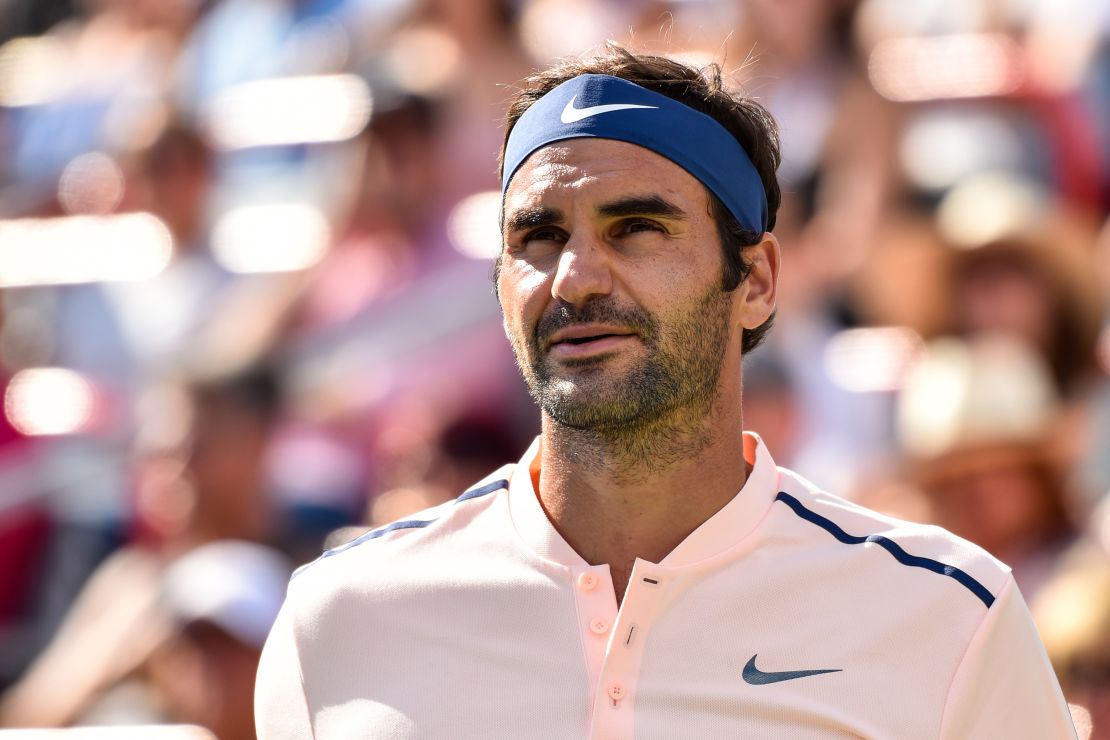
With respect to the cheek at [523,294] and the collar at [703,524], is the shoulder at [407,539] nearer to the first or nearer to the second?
the collar at [703,524]

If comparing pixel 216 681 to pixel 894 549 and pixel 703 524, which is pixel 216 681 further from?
pixel 894 549

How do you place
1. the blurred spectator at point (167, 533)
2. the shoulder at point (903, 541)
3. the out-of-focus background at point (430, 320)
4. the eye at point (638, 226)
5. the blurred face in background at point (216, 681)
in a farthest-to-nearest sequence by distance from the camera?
the blurred spectator at point (167, 533), the out-of-focus background at point (430, 320), the blurred face in background at point (216, 681), the eye at point (638, 226), the shoulder at point (903, 541)

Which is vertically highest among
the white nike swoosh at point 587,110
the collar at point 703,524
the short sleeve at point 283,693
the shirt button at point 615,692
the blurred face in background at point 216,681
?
the white nike swoosh at point 587,110

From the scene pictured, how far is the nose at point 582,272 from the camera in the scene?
2445mm

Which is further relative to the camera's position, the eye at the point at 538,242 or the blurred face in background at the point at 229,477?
the blurred face in background at the point at 229,477

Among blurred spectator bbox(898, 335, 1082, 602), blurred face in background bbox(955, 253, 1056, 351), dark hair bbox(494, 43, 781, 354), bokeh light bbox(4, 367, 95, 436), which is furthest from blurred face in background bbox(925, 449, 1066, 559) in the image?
bokeh light bbox(4, 367, 95, 436)

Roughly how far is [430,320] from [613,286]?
11.5 ft

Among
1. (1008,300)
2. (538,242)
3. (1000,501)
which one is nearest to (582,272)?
(538,242)

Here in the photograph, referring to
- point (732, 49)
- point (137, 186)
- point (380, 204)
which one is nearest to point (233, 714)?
point (380, 204)

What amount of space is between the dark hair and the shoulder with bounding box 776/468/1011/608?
0.38m

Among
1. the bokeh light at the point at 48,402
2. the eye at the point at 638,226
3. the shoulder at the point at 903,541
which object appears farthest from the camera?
the bokeh light at the point at 48,402

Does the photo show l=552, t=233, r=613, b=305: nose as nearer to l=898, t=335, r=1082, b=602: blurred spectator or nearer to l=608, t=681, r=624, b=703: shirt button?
l=608, t=681, r=624, b=703: shirt button

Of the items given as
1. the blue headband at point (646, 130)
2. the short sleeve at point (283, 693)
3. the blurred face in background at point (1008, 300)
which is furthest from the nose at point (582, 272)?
the blurred face in background at point (1008, 300)

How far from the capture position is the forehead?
8.29 feet
